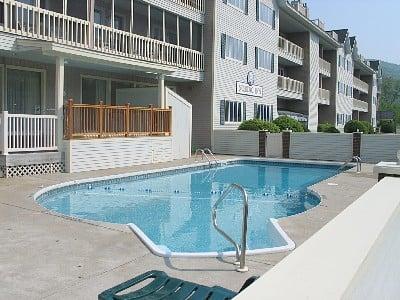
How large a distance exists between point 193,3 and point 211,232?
18492 millimetres

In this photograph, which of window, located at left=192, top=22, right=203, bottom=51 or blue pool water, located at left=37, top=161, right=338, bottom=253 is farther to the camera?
window, located at left=192, top=22, right=203, bottom=51

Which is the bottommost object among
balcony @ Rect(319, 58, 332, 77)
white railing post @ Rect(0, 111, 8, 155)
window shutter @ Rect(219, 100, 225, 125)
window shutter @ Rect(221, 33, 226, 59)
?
white railing post @ Rect(0, 111, 8, 155)

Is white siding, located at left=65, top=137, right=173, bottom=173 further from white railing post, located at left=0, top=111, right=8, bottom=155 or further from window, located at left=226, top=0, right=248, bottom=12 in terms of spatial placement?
window, located at left=226, top=0, right=248, bottom=12

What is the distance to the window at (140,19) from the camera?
2278cm

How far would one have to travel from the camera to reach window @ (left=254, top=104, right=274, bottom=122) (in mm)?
31219

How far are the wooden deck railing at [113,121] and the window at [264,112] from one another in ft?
39.6

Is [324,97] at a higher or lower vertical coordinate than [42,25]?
higher

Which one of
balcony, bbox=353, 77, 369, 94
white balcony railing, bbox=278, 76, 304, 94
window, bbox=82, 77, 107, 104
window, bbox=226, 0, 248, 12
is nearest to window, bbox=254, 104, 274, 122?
white balcony railing, bbox=278, 76, 304, 94

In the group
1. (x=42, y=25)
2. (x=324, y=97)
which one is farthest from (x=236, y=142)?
(x=324, y=97)

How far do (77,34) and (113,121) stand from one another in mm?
3460

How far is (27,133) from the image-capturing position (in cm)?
1405

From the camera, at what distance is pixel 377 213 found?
3010mm

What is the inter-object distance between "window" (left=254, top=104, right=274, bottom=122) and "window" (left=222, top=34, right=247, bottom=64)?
3623mm

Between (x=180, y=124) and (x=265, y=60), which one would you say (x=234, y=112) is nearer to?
(x=265, y=60)
